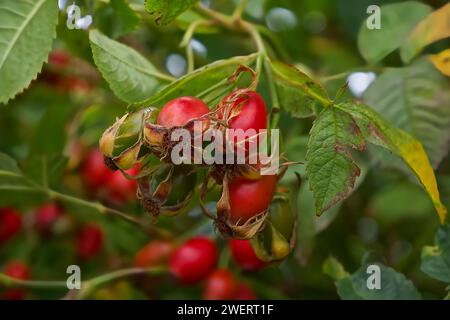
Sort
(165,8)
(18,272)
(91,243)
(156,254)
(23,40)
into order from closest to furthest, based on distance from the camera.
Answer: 1. (165,8)
2. (23,40)
3. (156,254)
4. (18,272)
5. (91,243)

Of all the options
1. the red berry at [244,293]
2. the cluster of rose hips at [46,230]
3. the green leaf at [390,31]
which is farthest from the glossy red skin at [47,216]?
the green leaf at [390,31]

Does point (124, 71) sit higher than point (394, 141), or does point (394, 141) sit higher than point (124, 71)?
point (124, 71)

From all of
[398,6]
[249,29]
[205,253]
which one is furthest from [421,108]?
[205,253]

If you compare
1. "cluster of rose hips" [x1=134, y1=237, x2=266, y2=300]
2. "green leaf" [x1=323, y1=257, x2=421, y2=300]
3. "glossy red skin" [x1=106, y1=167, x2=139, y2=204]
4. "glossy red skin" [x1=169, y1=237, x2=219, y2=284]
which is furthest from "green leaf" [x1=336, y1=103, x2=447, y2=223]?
"glossy red skin" [x1=106, y1=167, x2=139, y2=204]

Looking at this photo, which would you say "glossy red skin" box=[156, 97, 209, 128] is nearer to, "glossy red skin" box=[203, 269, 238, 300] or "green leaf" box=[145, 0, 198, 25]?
"green leaf" box=[145, 0, 198, 25]

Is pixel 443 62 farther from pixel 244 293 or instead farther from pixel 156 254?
pixel 156 254

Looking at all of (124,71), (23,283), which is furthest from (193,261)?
(124,71)

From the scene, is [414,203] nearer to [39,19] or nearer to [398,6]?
[398,6]

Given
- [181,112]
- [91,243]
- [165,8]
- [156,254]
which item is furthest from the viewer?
[91,243]
